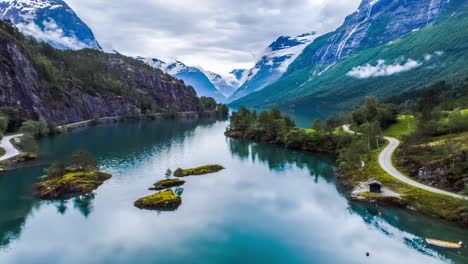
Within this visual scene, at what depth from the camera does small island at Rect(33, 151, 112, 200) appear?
88.0m

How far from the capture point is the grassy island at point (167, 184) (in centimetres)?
9631

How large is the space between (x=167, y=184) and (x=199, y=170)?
1783 centimetres

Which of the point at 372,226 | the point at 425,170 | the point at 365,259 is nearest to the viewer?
the point at 365,259

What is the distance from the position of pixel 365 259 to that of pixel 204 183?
52342 millimetres

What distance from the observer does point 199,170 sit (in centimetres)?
11550

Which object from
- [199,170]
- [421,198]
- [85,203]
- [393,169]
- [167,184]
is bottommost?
[421,198]

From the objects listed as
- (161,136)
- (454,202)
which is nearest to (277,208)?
(454,202)

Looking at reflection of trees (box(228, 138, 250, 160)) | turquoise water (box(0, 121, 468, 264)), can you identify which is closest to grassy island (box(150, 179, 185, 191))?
turquoise water (box(0, 121, 468, 264))

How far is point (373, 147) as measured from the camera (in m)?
130

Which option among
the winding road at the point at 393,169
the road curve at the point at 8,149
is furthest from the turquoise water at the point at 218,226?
the road curve at the point at 8,149

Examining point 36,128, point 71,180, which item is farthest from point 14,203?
point 36,128

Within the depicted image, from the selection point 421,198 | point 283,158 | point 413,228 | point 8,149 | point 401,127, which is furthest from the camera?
point 401,127

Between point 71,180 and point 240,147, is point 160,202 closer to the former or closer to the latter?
point 71,180

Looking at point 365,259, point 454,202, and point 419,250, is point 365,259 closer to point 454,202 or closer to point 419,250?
point 419,250
